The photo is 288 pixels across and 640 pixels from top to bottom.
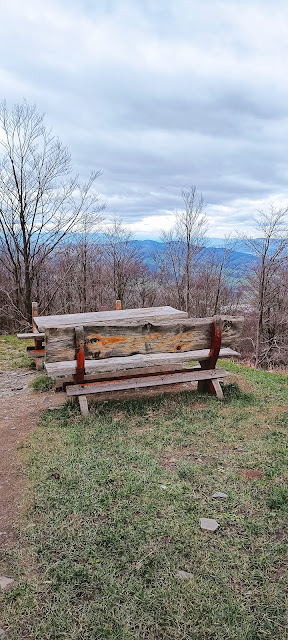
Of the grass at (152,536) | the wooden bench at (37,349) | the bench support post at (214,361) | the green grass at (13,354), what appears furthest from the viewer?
the green grass at (13,354)

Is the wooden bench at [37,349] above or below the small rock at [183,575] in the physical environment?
above

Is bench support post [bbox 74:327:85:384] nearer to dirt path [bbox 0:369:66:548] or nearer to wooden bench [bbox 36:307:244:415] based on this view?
wooden bench [bbox 36:307:244:415]

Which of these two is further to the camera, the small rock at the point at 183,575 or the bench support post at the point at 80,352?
the bench support post at the point at 80,352

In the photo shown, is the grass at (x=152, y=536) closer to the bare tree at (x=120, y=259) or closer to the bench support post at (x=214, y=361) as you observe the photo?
the bench support post at (x=214, y=361)

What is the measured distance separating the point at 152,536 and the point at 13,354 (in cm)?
742

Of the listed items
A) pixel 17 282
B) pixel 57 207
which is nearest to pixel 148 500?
pixel 57 207

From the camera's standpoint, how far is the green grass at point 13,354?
780 cm

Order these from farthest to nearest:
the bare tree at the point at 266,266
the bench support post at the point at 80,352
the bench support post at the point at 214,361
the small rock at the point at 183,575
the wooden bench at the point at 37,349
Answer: the bare tree at the point at 266,266
the wooden bench at the point at 37,349
the bench support post at the point at 214,361
the bench support post at the point at 80,352
the small rock at the point at 183,575

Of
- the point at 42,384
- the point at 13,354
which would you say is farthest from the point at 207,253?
the point at 42,384

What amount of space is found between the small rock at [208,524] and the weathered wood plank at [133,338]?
2.21m

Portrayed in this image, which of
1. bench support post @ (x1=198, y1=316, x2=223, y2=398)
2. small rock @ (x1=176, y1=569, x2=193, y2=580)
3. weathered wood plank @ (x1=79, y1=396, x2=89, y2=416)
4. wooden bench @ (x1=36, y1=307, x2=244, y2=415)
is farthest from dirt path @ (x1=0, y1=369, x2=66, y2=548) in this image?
bench support post @ (x1=198, y1=316, x2=223, y2=398)

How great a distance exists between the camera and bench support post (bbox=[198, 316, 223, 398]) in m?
4.66

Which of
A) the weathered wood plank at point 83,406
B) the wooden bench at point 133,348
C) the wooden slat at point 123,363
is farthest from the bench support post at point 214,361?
the weathered wood plank at point 83,406

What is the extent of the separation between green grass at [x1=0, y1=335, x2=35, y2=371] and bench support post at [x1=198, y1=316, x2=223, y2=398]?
155 inches
